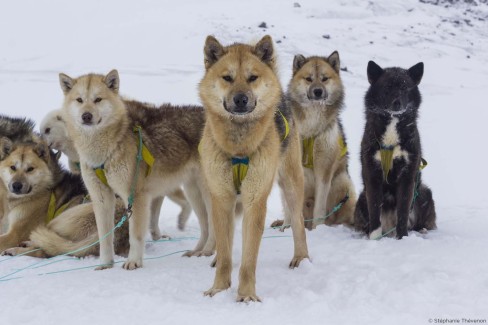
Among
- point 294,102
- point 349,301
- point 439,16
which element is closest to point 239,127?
point 349,301

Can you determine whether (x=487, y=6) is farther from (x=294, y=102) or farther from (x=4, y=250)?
(x=4, y=250)

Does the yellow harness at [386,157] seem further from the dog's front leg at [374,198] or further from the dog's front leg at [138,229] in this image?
the dog's front leg at [138,229]

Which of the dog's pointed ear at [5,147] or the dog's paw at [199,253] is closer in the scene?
the dog's paw at [199,253]

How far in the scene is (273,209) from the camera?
8.02m

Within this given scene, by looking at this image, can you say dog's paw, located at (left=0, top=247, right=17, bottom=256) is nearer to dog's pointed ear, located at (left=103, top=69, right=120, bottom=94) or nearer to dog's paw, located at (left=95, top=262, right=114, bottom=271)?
dog's paw, located at (left=95, top=262, right=114, bottom=271)

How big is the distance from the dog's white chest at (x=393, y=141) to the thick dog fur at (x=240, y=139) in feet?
5.46

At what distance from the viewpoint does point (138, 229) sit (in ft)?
15.3

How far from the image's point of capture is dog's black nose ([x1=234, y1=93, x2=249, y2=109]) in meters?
3.56

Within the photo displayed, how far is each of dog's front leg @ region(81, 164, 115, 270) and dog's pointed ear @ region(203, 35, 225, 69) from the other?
5.04ft

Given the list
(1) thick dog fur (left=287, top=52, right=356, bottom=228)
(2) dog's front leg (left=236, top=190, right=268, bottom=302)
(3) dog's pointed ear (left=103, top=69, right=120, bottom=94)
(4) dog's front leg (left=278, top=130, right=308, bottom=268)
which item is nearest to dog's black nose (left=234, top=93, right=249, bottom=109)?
(2) dog's front leg (left=236, top=190, right=268, bottom=302)

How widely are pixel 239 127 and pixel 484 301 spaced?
76.1 inches

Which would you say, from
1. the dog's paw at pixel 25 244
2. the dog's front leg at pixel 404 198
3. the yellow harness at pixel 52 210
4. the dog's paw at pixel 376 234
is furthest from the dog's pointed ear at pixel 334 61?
Answer: the dog's paw at pixel 25 244

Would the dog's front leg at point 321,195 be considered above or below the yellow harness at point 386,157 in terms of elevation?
below

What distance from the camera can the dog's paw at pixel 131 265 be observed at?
4.56 metres
